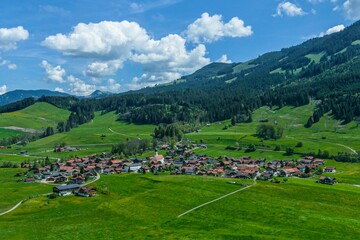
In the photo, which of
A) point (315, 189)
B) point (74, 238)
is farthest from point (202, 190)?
point (74, 238)

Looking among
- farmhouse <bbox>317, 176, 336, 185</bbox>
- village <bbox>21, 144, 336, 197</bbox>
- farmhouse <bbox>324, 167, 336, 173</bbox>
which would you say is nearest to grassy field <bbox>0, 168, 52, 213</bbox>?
village <bbox>21, 144, 336, 197</bbox>

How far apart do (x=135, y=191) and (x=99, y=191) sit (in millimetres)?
12407

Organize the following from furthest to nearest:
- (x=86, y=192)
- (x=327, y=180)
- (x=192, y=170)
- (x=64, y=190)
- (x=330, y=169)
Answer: (x=192, y=170)
(x=330, y=169)
(x=327, y=180)
(x=64, y=190)
(x=86, y=192)

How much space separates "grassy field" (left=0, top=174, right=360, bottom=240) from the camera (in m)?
85.7

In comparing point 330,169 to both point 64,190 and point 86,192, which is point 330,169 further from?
point 64,190

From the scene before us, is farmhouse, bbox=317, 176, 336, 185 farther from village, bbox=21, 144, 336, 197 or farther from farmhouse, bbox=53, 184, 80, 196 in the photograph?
farmhouse, bbox=53, 184, 80, 196

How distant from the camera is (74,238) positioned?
8350 centimetres

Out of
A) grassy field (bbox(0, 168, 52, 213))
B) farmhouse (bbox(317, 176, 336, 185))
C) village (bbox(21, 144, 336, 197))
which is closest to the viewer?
grassy field (bbox(0, 168, 52, 213))

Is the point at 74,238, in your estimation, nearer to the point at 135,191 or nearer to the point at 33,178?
the point at 135,191

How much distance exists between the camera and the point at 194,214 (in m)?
101

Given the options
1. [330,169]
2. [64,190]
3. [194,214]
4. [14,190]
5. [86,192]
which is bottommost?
[330,169]

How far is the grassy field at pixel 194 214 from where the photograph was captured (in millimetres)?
85688

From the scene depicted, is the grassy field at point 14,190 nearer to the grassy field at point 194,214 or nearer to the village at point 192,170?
the village at point 192,170

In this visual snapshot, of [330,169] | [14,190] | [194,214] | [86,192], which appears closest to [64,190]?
[86,192]
